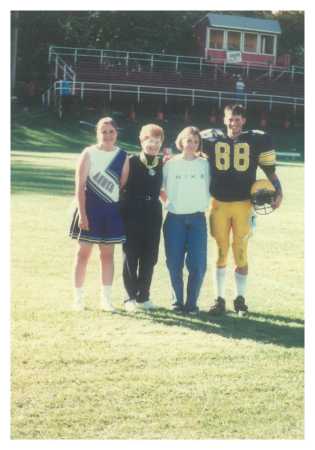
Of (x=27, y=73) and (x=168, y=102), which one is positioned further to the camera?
(x=168, y=102)

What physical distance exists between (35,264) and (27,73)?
132 inches

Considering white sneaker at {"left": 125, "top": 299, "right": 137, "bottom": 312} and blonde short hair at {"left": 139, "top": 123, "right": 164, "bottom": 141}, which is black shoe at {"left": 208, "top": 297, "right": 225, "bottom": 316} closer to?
white sneaker at {"left": 125, "top": 299, "right": 137, "bottom": 312}

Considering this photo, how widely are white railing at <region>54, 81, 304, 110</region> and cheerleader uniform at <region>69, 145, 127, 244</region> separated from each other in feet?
29.6

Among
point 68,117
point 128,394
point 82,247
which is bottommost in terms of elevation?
point 128,394

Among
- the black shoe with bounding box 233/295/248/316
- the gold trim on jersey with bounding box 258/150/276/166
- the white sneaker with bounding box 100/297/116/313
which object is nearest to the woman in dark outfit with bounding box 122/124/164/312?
the white sneaker with bounding box 100/297/116/313

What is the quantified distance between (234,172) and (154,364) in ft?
5.43

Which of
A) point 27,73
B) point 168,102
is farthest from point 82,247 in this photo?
point 168,102

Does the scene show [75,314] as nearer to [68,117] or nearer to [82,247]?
[82,247]

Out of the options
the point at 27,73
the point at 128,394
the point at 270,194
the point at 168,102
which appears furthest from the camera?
the point at 168,102

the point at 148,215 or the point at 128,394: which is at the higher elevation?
the point at 148,215

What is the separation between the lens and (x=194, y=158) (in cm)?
525

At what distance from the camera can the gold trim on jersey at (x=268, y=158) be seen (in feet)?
17.4

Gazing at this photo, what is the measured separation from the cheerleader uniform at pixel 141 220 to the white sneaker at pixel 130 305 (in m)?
0.04

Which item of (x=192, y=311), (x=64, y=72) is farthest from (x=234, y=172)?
(x=64, y=72)
